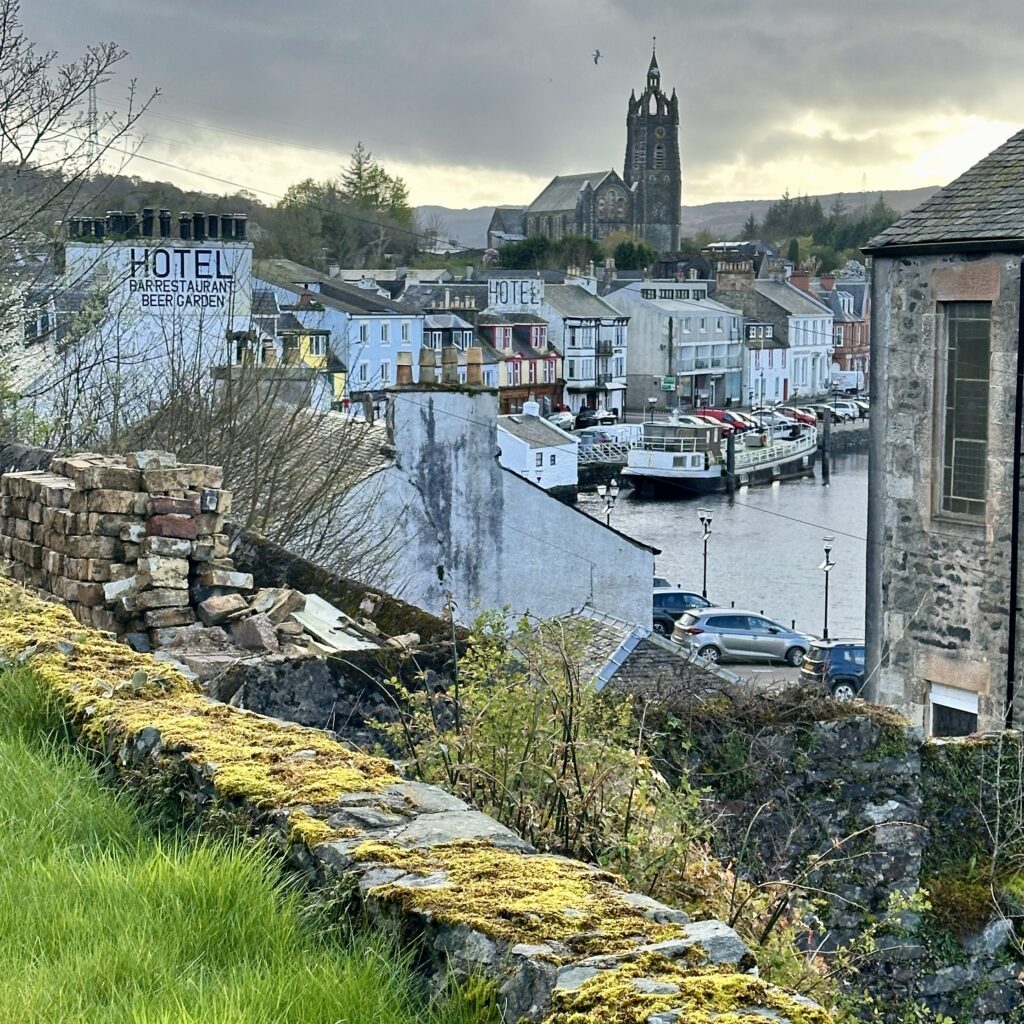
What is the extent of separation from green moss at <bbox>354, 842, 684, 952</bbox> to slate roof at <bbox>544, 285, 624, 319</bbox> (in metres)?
93.1

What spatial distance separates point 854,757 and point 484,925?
6559 millimetres

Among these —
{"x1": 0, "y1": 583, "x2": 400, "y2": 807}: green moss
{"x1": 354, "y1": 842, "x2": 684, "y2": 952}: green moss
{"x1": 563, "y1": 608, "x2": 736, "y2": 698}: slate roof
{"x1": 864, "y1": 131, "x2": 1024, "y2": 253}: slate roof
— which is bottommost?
{"x1": 563, "y1": 608, "x2": 736, "y2": 698}: slate roof

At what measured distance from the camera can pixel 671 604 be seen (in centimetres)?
4528

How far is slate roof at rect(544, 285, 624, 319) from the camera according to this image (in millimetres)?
97625

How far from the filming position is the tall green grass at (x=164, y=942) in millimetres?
3533

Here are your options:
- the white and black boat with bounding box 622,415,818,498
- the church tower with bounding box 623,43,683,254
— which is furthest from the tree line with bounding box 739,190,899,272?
the white and black boat with bounding box 622,415,818,498

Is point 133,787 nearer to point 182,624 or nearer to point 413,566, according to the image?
point 182,624

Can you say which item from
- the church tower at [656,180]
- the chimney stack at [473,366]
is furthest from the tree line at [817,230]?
the chimney stack at [473,366]

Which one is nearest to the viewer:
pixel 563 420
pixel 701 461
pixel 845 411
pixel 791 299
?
pixel 701 461

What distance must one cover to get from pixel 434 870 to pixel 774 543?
2368 inches

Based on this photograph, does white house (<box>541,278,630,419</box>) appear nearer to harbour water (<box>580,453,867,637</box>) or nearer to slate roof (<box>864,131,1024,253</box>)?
harbour water (<box>580,453,867,637</box>)

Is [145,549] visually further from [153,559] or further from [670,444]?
[670,444]

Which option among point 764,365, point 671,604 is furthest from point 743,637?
point 764,365

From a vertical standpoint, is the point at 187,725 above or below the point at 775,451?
above
